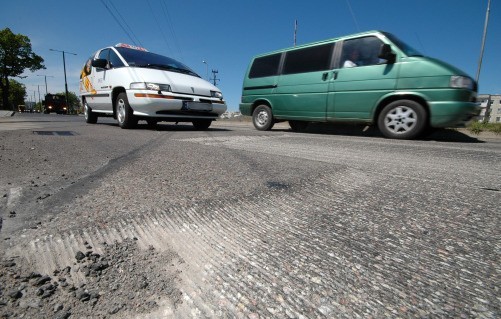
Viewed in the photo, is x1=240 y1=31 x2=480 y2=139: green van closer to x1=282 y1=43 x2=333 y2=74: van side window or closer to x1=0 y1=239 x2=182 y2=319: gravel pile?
x1=282 y1=43 x2=333 y2=74: van side window

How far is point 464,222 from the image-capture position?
40.2 inches

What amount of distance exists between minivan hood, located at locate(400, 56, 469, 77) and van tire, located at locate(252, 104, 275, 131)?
9.40 feet

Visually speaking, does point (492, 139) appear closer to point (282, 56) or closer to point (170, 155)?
point (282, 56)

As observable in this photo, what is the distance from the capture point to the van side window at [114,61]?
200 inches

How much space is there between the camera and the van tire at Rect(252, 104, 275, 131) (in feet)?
20.5

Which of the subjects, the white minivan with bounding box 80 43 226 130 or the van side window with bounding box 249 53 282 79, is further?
the van side window with bounding box 249 53 282 79

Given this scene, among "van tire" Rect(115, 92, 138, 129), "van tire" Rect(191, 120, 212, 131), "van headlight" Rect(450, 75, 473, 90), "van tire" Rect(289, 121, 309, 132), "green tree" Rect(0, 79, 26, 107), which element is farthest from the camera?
"green tree" Rect(0, 79, 26, 107)

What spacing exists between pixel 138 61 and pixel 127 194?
463 centimetres

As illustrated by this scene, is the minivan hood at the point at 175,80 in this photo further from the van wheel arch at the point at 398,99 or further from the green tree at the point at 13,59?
the green tree at the point at 13,59

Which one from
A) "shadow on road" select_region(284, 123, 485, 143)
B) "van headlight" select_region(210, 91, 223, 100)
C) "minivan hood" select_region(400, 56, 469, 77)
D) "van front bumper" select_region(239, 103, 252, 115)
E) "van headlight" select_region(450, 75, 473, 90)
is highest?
"minivan hood" select_region(400, 56, 469, 77)

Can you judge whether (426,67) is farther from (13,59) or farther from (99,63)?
(13,59)

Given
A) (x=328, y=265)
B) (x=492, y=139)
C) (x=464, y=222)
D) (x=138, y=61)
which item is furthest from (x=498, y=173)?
(x=138, y=61)

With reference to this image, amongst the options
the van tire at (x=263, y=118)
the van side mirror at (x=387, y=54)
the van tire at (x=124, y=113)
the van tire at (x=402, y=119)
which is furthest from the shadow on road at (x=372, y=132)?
the van tire at (x=124, y=113)

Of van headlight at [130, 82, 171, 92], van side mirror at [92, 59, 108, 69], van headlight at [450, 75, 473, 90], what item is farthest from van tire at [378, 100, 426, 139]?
van side mirror at [92, 59, 108, 69]
